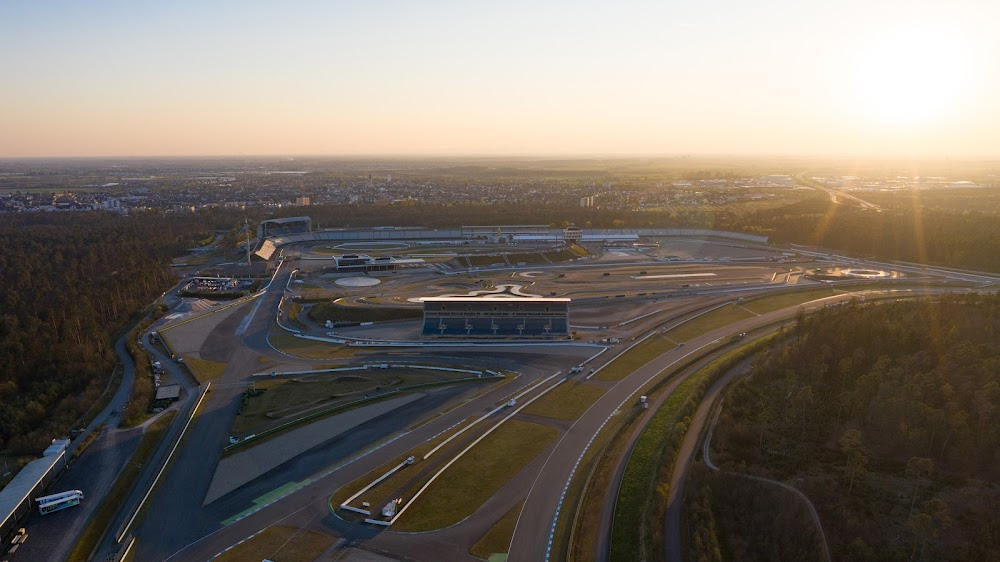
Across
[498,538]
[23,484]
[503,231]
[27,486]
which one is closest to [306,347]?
[23,484]

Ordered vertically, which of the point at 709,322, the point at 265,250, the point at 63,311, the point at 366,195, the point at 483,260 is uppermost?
the point at 366,195

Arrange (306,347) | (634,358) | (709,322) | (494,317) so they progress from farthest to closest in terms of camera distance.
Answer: (709,322) → (494,317) → (306,347) → (634,358)

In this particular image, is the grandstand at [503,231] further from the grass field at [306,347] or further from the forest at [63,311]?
the grass field at [306,347]

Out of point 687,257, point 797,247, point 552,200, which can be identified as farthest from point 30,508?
point 552,200

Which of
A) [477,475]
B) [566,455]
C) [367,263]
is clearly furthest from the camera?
[367,263]

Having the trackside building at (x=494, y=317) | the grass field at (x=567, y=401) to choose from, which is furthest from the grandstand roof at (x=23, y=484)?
the trackside building at (x=494, y=317)

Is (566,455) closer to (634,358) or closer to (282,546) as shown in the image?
(282,546)

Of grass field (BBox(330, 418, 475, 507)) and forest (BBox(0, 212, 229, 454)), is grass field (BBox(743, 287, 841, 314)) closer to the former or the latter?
grass field (BBox(330, 418, 475, 507))

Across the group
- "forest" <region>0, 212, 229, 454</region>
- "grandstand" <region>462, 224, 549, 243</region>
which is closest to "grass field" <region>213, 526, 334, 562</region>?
"forest" <region>0, 212, 229, 454</region>
